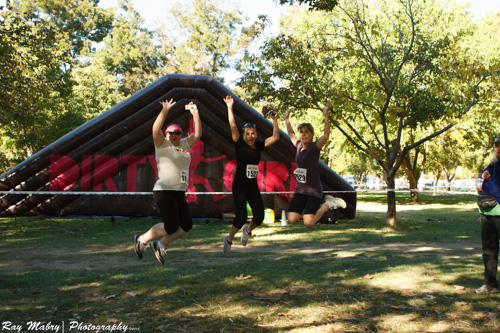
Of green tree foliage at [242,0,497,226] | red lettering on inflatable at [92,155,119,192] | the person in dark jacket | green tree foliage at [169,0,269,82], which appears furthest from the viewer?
green tree foliage at [169,0,269,82]

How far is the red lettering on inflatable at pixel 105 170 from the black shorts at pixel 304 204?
366 inches

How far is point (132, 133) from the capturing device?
1533 centimetres

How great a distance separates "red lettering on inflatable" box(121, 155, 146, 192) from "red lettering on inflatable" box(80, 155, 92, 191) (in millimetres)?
1070

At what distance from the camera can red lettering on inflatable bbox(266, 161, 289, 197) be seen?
16.0 m

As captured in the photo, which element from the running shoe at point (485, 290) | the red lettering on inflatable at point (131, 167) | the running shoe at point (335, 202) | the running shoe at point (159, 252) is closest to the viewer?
the running shoe at point (485, 290)

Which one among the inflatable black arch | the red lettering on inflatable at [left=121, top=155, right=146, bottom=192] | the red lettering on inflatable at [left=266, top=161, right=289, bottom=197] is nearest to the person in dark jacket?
the inflatable black arch

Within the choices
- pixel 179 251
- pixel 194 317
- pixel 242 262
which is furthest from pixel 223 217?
pixel 194 317

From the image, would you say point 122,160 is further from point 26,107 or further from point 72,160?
point 26,107

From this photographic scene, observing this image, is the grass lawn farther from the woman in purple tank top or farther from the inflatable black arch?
the inflatable black arch

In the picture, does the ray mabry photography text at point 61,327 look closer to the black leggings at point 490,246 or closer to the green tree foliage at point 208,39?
the black leggings at point 490,246

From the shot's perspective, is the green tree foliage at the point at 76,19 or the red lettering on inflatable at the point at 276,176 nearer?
the red lettering on inflatable at the point at 276,176

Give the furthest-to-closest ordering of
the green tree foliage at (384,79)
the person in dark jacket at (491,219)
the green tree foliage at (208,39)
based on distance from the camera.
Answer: the green tree foliage at (208,39) → the green tree foliage at (384,79) → the person in dark jacket at (491,219)

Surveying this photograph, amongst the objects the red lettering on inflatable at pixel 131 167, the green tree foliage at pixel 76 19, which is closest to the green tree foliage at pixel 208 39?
the green tree foliage at pixel 76 19

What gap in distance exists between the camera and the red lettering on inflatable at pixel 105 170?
15.5 m
